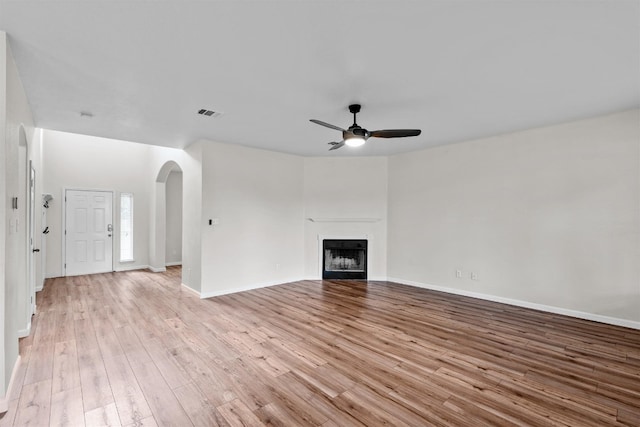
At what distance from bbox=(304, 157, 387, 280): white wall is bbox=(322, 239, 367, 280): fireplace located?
129 mm

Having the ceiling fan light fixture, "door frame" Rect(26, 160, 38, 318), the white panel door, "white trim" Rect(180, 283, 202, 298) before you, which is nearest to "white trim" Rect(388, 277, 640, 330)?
the ceiling fan light fixture

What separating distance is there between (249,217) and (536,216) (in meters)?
4.63

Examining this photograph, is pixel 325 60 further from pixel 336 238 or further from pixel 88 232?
pixel 88 232

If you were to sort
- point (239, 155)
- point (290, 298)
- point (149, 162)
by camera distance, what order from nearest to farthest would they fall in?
point (290, 298), point (239, 155), point (149, 162)

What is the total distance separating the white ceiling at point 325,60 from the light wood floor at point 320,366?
263 cm

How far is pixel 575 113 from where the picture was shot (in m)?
3.67

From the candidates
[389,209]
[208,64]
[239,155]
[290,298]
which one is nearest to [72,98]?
[208,64]

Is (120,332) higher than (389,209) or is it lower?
lower

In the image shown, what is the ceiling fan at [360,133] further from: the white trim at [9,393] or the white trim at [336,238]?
the white trim at [9,393]

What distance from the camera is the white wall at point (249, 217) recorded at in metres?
4.89

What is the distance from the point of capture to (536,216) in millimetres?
4262

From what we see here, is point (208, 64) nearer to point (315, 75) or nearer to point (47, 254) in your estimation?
point (315, 75)

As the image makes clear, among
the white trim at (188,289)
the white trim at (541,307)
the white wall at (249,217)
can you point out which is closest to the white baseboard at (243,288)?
the white wall at (249,217)

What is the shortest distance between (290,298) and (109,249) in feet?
16.0
